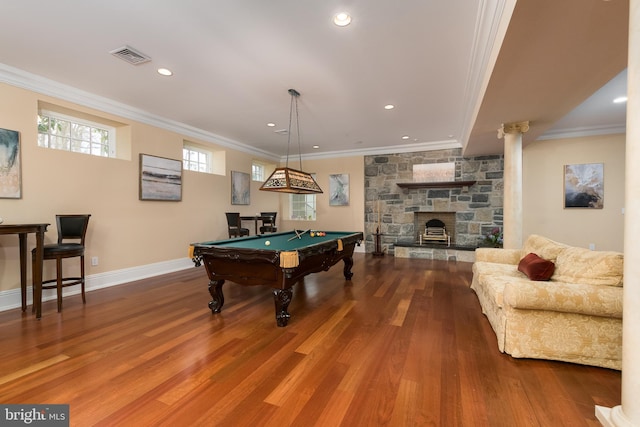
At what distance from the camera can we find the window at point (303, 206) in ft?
26.7

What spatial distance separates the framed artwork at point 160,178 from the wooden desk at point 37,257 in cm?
172

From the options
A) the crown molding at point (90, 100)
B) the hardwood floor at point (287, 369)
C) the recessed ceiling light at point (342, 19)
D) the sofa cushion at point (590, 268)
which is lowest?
the hardwood floor at point (287, 369)

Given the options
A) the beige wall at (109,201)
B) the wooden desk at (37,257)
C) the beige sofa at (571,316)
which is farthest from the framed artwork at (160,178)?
the beige sofa at (571,316)

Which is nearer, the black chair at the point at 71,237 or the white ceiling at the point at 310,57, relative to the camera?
the white ceiling at the point at 310,57

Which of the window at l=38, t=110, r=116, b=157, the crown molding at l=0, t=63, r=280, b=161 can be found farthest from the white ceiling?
the window at l=38, t=110, r=116, b=157

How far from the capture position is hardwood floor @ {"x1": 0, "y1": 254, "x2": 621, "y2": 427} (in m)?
1.56

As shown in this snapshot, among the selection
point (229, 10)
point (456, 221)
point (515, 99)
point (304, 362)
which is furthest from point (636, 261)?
point (456, 221)

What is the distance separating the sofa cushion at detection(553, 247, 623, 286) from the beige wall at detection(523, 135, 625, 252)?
13.8 ft

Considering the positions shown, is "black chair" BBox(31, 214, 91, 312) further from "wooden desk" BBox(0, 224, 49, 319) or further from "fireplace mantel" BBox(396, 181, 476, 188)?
"fireplace mantel" BBox(396, 181, 476, 188)

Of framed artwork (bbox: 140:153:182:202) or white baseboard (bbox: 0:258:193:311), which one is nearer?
white baseboard (bbox: 0:258:193:311)

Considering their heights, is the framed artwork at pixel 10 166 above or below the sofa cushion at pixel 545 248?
above

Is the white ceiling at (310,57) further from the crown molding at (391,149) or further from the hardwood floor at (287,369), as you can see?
the hardwood floor at (287,369)

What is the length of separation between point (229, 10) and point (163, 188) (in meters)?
3.66

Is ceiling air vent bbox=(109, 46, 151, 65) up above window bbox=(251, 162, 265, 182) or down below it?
above
